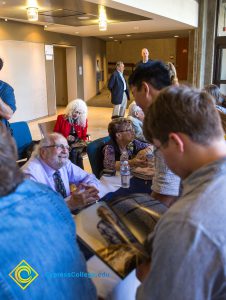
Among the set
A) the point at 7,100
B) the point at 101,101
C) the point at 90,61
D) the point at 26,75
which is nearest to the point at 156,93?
the point at 7,100

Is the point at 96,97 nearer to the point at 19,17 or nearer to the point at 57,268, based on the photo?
the point at 19,17

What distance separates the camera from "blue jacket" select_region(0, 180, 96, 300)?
2.44 feet

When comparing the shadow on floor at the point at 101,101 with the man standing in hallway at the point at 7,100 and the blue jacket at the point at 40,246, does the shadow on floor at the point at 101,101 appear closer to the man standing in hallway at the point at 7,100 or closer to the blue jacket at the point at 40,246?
the man standing in hallway at the point at 7,100

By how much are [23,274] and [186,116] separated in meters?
0.55

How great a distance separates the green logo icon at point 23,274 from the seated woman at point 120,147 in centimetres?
180

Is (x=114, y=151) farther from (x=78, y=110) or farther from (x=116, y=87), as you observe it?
(x=116, y=87)

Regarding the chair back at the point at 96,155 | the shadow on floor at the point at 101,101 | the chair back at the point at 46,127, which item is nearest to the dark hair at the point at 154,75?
the chair back at the point at 96,155

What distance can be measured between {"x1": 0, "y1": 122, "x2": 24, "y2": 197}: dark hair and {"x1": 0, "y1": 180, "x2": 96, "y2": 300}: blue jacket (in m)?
0.02

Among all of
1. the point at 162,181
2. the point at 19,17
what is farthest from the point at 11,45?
the point at 162,181

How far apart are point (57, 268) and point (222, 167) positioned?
0.50m

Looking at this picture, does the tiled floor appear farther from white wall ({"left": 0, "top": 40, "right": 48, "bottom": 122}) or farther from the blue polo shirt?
the blue polo shirt

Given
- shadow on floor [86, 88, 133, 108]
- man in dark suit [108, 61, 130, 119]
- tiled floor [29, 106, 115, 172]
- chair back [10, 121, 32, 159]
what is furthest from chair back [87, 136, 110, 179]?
shadow on floor [86, 88, 133, 108]

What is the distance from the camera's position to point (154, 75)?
1.66 m

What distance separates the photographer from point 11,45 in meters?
7.61
